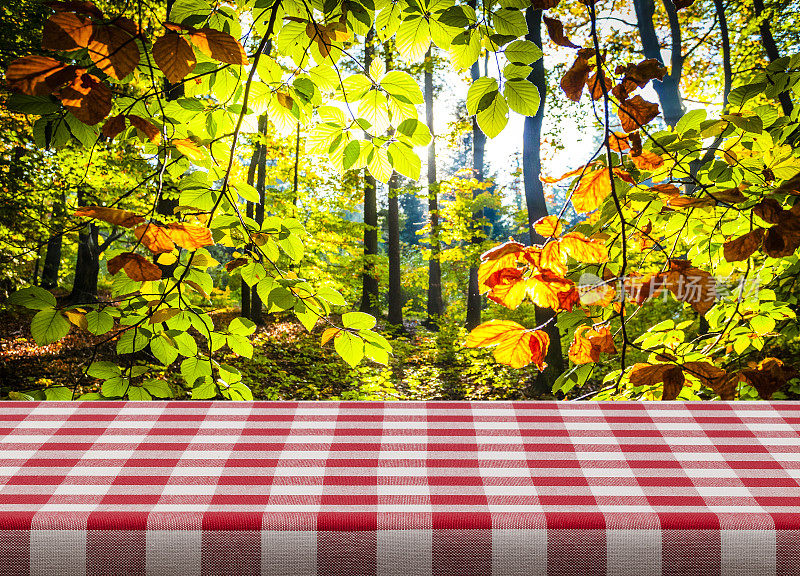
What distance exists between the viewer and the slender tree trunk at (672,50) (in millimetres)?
1472

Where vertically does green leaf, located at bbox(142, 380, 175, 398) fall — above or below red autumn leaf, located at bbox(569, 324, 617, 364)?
below

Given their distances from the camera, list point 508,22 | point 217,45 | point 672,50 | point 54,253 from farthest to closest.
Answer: point 54,253 → point 672,50 → point 508,22 → point 217,45

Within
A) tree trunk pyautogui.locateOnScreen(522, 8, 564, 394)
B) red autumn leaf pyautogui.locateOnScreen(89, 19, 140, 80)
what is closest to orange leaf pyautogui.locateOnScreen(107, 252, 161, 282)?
red autumn leaf pyautogui.locateOnScreen(89, 19, 140, 80)

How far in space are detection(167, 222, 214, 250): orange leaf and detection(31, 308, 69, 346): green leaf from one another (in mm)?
210

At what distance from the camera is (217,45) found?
0.57 metres

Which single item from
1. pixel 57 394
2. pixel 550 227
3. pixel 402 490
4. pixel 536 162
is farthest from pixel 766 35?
pixel 57 394

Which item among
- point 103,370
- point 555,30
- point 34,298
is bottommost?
point 103,370

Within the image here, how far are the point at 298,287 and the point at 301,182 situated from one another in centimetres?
86

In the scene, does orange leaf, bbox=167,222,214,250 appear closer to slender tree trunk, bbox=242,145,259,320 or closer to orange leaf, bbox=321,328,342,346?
orange leaf, bbox=321,328,342,346

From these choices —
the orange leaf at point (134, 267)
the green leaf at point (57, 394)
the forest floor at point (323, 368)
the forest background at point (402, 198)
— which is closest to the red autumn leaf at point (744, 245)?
the forest background at point (402, 198)

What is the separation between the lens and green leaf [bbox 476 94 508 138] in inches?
25.1

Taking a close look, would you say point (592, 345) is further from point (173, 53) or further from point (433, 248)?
point (433, 248)

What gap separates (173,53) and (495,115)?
359mm

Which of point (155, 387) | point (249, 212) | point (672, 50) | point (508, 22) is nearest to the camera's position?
point (508, 22)
